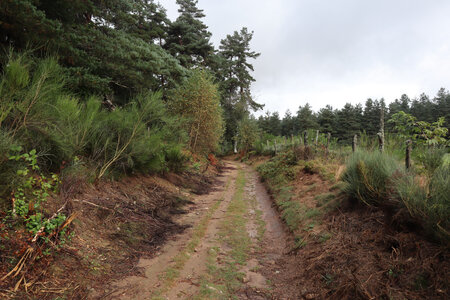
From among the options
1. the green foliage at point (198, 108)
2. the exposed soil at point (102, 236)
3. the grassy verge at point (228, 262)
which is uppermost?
the green foliage at point (198, 108)

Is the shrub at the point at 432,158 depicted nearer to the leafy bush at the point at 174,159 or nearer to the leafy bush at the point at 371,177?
the leafy bush at the point at 371,177

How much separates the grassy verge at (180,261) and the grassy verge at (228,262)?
355mm

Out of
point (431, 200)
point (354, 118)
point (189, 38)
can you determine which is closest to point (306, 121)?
point (354, 118)

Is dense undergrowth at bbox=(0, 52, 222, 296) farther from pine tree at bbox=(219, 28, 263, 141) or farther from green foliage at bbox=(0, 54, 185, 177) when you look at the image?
pine tree at bbox=(219, 28, 263, 141)

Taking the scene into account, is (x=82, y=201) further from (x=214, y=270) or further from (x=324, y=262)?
(x=324, y=262)

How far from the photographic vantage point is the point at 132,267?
3023mm

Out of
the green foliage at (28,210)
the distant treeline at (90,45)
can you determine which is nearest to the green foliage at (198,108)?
the distant treeline at (90,45)

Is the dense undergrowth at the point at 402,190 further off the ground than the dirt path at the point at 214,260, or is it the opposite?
the dense undergrowth at the point at 402,190

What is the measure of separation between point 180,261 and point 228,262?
0.73 meters

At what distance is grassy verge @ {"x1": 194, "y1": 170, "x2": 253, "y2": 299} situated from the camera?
2.74 m

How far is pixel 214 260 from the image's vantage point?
3.51 m

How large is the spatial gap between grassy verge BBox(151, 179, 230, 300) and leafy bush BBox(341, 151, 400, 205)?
308cm

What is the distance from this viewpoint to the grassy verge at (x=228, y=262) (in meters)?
2.74

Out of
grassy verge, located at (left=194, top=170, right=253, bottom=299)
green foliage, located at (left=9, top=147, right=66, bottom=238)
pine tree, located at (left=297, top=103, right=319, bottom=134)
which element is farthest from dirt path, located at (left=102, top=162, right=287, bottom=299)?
pine tree, located at (left=297, top=103, right=319, bottom=134)
